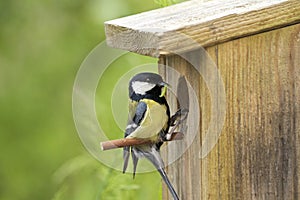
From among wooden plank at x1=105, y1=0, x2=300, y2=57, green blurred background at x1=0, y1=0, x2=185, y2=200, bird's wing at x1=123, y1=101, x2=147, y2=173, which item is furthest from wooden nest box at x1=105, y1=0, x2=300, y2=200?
green blurred background at x1=0, y1=0, x2=185, y2=200

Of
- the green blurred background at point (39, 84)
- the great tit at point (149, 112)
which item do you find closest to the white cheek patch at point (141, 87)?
the great tit at point (149, 112)

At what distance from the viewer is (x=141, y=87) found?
7.22 feet

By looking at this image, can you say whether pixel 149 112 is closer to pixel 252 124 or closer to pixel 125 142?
pixel 125 142

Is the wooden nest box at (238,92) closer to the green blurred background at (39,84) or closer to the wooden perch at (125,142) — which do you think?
the wooden perch at (125,142)

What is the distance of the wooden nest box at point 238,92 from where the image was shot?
7.25 ft

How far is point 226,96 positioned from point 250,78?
6 cm

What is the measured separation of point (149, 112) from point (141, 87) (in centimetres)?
6

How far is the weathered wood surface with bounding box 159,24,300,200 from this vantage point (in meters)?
2.24

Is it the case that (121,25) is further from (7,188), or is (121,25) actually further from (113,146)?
(7,188)

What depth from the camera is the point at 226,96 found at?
224cm

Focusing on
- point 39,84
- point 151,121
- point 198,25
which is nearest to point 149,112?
point 151,121

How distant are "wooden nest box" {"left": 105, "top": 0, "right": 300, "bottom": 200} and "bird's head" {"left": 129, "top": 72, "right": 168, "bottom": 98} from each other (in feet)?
0.16

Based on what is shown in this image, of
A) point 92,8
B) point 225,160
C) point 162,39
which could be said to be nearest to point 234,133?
point 225,160

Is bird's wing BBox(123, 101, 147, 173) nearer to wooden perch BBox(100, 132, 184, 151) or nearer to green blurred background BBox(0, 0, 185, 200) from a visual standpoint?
wooden perch BBox(100, 132, 184, 151)
